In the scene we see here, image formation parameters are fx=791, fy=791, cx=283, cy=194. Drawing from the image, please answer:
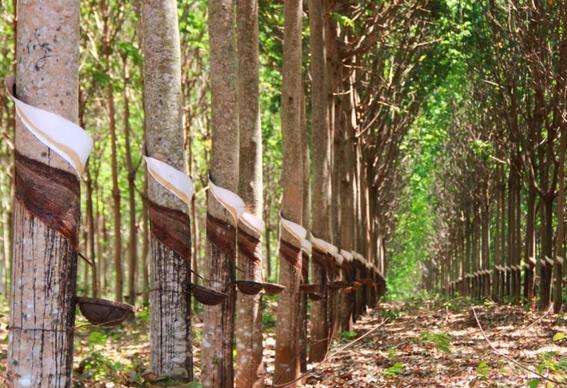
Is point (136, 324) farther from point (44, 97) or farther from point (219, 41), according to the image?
point (44, 97)

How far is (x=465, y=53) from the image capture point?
1877cm

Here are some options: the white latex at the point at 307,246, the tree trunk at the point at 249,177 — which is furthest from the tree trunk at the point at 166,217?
the white latex at the point at 307,246

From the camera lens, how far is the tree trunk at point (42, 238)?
337 centimetres

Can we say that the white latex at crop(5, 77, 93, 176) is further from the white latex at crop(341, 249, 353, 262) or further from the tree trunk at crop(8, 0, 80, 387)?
the white latex at crop(341, 249, 353, 262)

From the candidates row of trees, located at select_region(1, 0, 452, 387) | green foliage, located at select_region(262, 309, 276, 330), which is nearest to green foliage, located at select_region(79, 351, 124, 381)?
row of trees, located at select_region(1, 0, 452, 387)

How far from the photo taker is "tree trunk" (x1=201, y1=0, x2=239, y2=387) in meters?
6.23

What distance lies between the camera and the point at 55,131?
342 cm

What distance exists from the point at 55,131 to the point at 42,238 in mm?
466

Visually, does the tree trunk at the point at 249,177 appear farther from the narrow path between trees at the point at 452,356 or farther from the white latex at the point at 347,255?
the white latex at the point at 347,255

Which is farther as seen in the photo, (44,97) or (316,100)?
(316,100)

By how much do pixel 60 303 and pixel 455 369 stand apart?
6.51 m

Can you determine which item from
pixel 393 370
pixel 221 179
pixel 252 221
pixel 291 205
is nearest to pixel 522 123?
pixel 291 205

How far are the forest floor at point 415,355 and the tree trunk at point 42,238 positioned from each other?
3.75 ft

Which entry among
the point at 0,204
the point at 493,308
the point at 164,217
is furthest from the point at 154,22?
the point at 0,204
